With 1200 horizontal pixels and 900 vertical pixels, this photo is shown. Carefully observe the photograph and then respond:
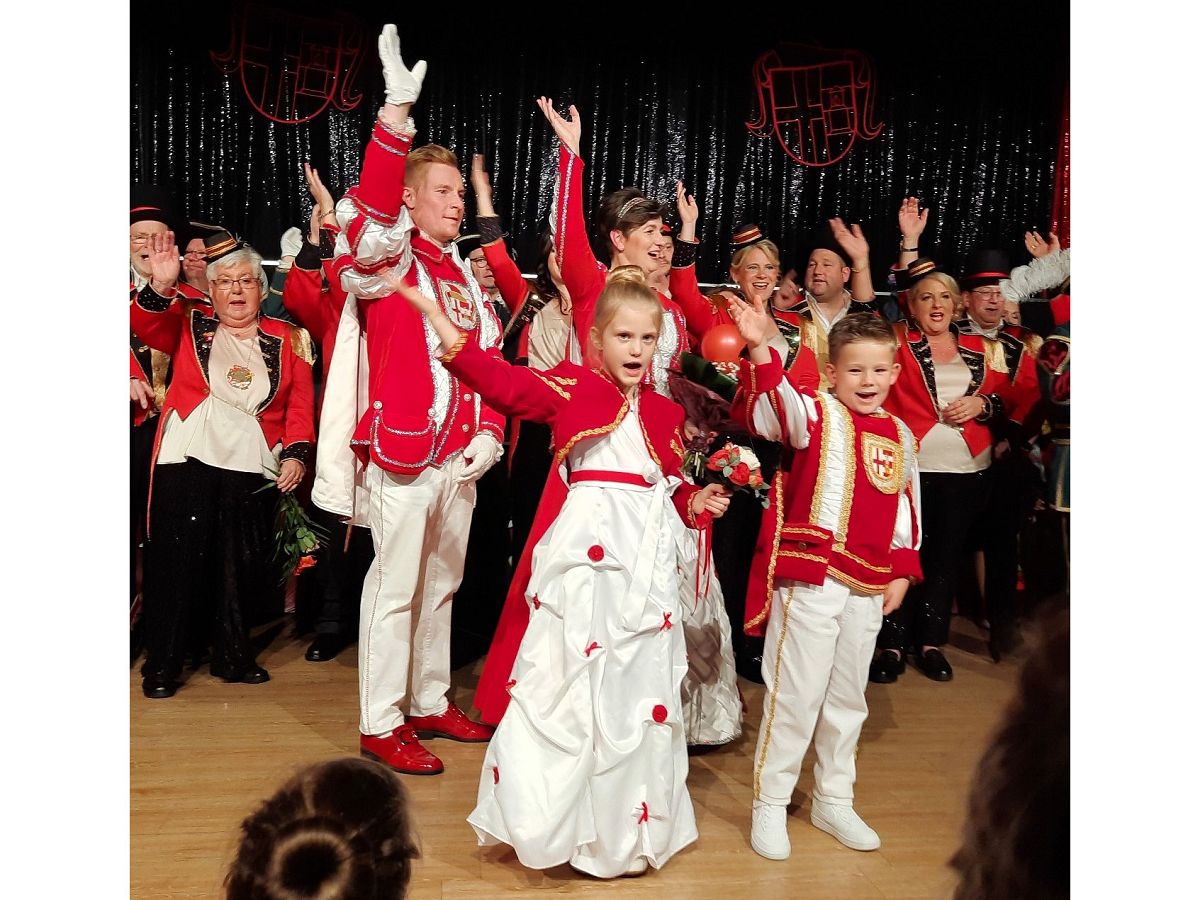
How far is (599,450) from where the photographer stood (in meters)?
2.27

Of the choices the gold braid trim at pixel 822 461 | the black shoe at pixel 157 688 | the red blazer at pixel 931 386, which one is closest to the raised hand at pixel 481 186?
the gold braid trim at pixel 822 461

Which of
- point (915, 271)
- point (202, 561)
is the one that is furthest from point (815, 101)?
point (202, 561)

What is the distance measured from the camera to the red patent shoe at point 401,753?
8.69 ft

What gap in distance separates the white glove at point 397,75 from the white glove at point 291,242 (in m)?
0.83

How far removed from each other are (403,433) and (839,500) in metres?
1.11

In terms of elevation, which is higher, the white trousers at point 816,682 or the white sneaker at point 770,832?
the white trousers at point 816,682

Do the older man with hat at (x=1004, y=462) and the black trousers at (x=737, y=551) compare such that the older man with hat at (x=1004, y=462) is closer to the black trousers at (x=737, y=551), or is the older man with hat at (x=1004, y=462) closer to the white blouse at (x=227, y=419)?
the black trousers at (x=737, y=551)

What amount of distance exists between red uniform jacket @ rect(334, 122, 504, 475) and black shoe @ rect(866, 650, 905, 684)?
149 cm

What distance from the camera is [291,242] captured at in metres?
3.07

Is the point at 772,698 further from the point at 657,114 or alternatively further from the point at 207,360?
the point at 207,360

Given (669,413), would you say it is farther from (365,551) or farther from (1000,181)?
(365,551)

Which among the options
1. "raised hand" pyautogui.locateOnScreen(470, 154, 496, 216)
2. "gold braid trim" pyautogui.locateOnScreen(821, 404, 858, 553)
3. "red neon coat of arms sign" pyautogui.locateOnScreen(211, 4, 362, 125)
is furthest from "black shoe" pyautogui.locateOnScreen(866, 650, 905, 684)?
"red neon coat of arms sign" pyautogui.locateOnScreen(211, 4, 362, 125)

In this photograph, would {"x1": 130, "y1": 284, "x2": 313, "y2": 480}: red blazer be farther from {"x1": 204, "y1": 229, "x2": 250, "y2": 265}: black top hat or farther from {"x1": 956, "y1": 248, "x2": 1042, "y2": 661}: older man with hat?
{"x1": 956, "y1": 248, "x2": 1042, "y2": 661}: older man with hat

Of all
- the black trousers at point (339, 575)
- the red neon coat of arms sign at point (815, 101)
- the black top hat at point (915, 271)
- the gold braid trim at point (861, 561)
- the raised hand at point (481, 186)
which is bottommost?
the black trousers at point (339, 575)
